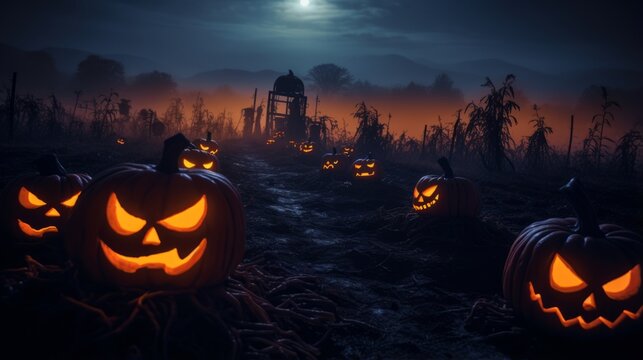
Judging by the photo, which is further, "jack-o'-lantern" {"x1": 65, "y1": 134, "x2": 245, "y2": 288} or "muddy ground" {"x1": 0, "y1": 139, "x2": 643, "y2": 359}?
"muddy ground" {"x1": 0, "y1": 139, "x2": 643, "y2": 359}

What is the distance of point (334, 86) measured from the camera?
81.9 metres

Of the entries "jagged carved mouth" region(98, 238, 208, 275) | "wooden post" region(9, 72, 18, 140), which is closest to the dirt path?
"jagged carved mouth" region(98, 238, 208, 275)

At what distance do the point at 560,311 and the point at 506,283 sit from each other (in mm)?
523

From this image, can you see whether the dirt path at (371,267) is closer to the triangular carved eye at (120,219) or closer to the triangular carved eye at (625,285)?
the triangular carved eye at (625,285)

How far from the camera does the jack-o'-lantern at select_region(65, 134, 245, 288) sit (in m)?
3.07

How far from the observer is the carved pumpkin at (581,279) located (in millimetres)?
3354

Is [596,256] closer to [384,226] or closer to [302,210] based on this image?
[384,226]

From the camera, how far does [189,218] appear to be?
3.23 metres

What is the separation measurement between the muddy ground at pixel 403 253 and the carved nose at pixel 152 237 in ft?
4.67

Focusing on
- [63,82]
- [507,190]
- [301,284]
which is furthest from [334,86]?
[301,284]

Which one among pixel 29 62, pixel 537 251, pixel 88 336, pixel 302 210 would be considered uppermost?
pixel 29 62

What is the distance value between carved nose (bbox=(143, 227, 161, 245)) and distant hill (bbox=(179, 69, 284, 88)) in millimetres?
174712

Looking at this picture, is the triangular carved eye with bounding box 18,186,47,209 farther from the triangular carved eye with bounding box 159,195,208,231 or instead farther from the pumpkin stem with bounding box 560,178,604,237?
the pumpkin stem with bounding box 560,178,604,237

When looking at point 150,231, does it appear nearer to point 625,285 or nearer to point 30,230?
point 30,230
